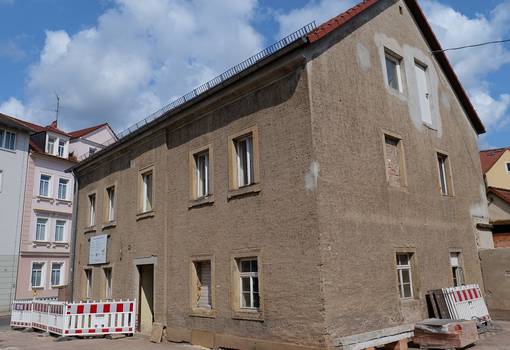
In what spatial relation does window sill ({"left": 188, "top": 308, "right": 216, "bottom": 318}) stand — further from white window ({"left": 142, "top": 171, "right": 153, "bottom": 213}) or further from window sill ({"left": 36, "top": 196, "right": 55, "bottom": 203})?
window sill ({"left": 36, "top": 196, "right": 55, "bottom": 203})

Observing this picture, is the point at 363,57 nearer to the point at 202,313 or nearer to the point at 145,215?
the point at 202,313

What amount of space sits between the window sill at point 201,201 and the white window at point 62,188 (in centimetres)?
2442

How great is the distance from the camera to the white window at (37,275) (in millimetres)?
30969

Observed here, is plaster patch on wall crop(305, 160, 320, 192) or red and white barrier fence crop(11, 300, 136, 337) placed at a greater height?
plaster patch on wall crop(305, 160, 320, 192)

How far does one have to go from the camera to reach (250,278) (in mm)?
11000

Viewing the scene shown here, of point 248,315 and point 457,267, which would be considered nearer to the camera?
point 248,315

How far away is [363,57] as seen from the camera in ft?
39.3

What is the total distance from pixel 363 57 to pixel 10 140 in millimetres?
26690

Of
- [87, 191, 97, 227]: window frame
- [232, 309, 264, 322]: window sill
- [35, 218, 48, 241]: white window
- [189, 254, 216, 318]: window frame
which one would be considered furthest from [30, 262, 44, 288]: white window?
[232, 309, 264, 322]: window sill

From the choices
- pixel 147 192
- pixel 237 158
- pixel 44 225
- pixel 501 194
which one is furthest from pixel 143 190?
pixel 44 225

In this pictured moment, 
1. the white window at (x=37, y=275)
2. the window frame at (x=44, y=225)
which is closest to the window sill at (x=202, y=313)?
the white window at (x=37, y=275)

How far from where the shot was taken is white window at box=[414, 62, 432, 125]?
1426 cm

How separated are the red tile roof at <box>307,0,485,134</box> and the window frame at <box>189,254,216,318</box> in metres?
6.16

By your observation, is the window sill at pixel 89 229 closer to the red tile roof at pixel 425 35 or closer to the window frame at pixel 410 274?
the window frame at pixel 410 274
